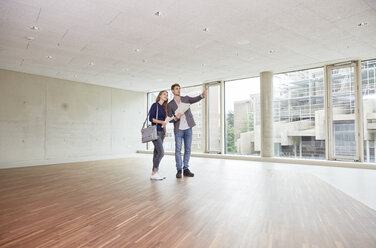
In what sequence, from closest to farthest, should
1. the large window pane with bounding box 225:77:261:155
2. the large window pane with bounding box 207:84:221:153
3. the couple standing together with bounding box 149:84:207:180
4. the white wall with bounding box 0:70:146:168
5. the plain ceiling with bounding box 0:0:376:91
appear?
the plain ceiling with bounding box 0:0:376:91
the couple standing together with bounding box 149:84:207:180
the white wall with bounding box 0:70:146:168
the large window pane with bounding box 225:77:261:155
the large window pane with bounding box 207:84:221:153

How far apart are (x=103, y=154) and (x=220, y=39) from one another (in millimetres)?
7445

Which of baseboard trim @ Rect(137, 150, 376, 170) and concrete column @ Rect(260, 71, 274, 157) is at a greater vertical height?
concrete column @ Rect(260, 71, 274, 157)

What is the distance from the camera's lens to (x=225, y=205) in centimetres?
248

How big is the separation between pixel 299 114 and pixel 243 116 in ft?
6.38

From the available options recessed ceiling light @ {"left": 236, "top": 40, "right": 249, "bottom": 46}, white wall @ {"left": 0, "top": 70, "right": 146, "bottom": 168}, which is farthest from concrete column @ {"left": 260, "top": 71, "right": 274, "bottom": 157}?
white wall @ {"left": 0, "top": 70, "right": 146, "bottom": 168}

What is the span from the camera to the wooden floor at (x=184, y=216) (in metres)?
1.64

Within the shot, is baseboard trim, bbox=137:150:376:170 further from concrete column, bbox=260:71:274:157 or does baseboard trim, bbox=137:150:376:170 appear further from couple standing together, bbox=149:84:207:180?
couple standing together, bbox=149:84:207:180

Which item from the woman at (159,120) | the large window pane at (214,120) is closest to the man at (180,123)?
the woman at (159,120)

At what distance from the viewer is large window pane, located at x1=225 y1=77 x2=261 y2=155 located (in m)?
8.48

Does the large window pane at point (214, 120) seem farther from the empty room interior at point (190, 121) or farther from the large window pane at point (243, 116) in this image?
the large window pane at point (243, 116)

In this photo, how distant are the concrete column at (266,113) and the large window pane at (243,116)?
1.56 feet

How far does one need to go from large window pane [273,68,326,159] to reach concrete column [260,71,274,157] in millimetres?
306

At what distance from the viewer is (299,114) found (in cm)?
767

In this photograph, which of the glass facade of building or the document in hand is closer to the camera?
the document in hand
